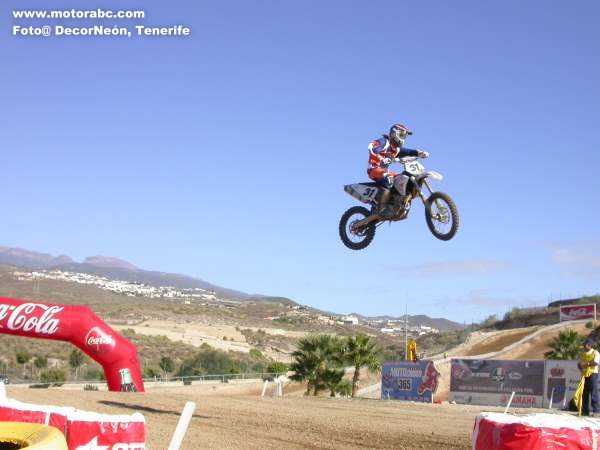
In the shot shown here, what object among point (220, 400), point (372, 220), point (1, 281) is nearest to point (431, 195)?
point (372, 220)

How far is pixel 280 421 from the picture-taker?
1933cm

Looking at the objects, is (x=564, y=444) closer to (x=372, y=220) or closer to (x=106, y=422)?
(x=106, y=422)

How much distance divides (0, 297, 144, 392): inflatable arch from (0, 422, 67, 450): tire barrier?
2224 centimetres

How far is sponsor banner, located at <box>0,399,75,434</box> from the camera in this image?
711cm

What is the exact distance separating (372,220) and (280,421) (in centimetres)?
689

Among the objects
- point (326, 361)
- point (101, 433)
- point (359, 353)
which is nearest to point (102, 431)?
point (101, 433)

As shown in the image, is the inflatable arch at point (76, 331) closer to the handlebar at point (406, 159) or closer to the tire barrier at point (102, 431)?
the handlebar at point (406, 159)

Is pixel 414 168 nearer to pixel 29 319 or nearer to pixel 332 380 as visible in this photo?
pixel 29 319

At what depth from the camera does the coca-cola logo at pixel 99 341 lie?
87.1 ft

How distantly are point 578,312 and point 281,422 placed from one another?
52949mm

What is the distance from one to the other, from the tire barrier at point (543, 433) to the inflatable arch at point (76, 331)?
22.2 meters

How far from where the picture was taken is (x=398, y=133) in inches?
542

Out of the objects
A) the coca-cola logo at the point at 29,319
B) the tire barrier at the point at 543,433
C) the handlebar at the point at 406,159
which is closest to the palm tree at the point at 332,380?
the coca-cola logo at the point at 29,319

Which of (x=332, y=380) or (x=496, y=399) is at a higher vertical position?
(x=496, y=399)
